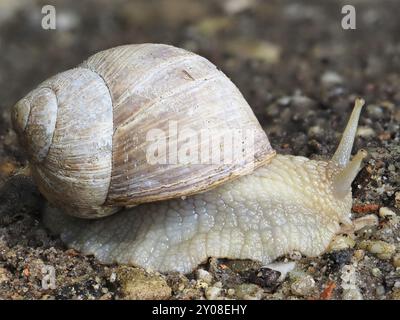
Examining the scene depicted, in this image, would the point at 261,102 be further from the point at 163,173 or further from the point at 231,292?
the point at 231,292

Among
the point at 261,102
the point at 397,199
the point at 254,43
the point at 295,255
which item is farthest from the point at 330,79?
the point at 295,255

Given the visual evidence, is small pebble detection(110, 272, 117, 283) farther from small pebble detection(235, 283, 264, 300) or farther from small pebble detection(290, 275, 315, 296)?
small pebble detection(290, 275, 315, 296)

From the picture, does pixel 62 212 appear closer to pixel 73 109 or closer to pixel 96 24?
pixel 73 109

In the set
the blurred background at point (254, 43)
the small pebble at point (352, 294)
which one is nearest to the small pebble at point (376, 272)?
the small pebble at point (352, 294)

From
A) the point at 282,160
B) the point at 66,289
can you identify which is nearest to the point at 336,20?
the point at 282,160

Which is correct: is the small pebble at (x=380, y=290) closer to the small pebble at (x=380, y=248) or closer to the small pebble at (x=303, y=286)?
the small pebble at (x=380, y=248)
